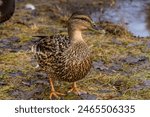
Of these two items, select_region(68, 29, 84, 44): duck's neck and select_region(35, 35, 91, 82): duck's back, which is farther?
select_region(68, 29, 84, 44): duck's neck

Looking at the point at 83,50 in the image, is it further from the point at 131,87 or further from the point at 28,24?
the point at 28,24

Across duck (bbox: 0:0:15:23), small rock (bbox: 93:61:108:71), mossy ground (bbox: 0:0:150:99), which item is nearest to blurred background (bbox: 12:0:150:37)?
mossy ground (bbox: 0:0:150:99)

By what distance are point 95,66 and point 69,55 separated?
1172mm

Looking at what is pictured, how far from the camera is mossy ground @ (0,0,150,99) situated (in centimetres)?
684

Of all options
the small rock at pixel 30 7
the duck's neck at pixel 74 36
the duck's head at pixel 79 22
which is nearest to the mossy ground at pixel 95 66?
the duck's neck at pixel 74 36

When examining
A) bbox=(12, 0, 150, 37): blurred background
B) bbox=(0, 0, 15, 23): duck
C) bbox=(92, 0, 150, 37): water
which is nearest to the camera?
bbox=(0, 0, 15, 23): duck

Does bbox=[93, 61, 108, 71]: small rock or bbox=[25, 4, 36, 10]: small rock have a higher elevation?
bbox=[25, 4, 36, 10]: small rock

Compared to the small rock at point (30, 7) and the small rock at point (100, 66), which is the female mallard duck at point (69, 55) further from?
the small rock at point (30, 7)

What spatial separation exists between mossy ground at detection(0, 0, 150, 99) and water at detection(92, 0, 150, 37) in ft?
1.54

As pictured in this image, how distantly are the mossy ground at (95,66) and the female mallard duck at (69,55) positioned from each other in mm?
352

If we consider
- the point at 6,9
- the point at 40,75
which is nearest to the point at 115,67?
the point at 40,75

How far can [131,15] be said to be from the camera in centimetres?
1062

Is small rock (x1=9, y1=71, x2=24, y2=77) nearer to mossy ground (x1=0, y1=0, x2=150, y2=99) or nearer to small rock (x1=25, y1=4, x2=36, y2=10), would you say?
mossy ground (x1=0, y1=0, x2=150, y2=99)

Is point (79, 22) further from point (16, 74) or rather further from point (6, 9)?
point (6, 9)
